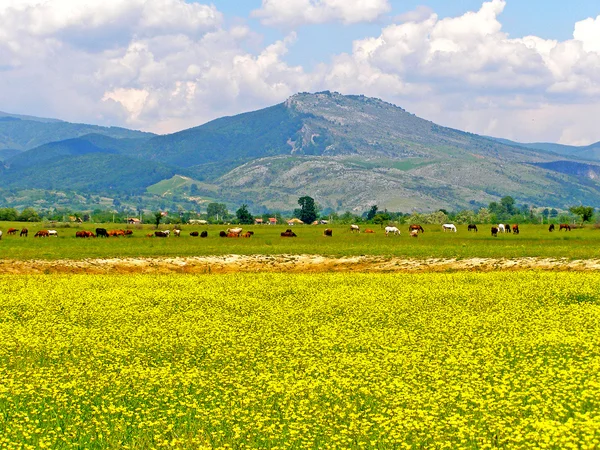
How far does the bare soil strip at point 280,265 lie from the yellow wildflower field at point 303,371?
73.7 feet

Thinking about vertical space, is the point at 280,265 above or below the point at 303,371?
above

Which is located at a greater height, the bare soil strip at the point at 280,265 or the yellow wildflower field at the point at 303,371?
the bare soil strip at the point at 280,265

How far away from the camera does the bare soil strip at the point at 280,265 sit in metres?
65.8

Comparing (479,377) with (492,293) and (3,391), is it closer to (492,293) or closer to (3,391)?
(3,391)

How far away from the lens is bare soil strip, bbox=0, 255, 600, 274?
65.8 metres

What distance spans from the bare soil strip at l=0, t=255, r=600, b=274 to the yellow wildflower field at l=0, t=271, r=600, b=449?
22.5 m

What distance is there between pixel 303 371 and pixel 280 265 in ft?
151

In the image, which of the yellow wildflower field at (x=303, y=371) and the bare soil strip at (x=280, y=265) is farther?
the bare soil strip at (x=280, y=265)

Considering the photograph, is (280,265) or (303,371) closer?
(303,371)

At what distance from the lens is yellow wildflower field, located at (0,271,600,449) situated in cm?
1928

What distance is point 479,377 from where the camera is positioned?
23875 mm

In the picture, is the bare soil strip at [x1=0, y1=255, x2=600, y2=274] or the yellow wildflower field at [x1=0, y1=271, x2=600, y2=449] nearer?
the yellow wildflower field at [x1=0, y1=271, x2=600, y2=449]

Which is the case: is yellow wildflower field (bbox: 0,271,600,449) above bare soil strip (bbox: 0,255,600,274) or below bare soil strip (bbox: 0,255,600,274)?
below

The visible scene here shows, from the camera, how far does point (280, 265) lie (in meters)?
71.1
